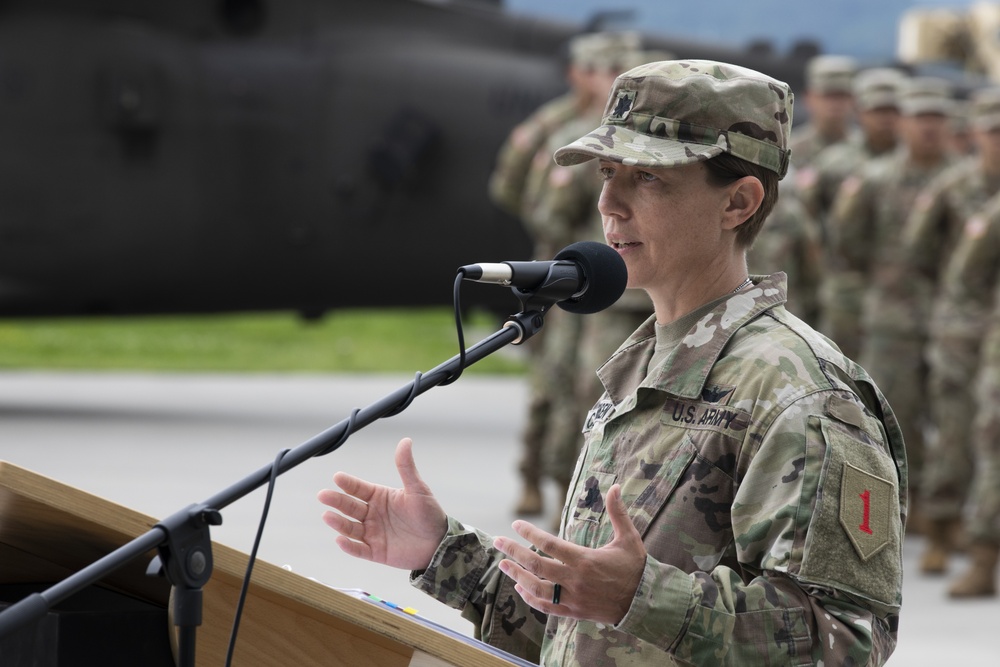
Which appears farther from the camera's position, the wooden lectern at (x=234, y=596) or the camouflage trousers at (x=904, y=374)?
the camouflage trousers at (x=904, y=374)

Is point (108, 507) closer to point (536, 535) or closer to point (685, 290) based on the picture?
point (536, 535)

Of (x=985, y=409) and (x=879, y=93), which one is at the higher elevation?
(x=879, y=93)

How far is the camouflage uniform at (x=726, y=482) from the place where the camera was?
170cm

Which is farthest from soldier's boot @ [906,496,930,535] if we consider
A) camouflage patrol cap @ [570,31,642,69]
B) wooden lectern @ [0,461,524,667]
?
wooden lectern @ [0,461,524,667]

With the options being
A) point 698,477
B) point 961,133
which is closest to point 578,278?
point 698,477

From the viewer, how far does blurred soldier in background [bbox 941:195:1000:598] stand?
20.2 feet

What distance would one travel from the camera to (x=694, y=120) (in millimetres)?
1907

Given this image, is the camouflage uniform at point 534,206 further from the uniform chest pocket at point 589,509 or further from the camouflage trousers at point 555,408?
the uniform chest pocket at point 589,509

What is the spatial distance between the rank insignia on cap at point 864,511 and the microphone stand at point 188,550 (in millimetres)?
420

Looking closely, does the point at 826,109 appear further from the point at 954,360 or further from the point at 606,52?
the point at 954,360

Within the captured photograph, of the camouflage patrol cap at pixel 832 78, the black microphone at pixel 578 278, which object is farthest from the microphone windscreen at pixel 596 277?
the camouflage patrol cap at pixel 832 78

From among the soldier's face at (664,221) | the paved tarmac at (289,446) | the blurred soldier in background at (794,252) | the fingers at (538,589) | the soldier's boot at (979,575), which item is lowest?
the paved tarmac at (289,446)

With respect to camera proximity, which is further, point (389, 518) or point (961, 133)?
point (961, 133)

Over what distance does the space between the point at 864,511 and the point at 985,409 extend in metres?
4.71
